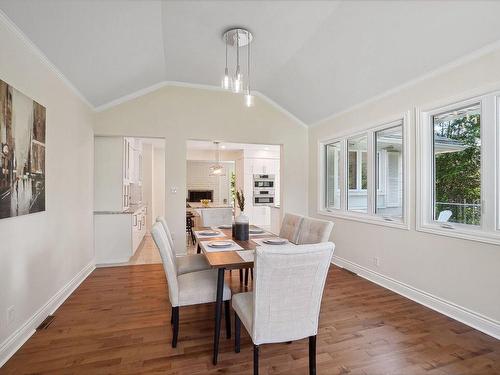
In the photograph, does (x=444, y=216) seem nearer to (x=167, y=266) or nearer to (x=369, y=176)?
(x=369, y=176)

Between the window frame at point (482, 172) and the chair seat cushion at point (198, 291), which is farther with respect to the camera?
the window frame at point (482, 172)

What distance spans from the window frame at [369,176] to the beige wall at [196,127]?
41 centimetres

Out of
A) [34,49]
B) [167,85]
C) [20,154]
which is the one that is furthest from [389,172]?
[34,49]

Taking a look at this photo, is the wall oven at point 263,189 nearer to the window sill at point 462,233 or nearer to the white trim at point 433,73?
the white trim at point 433,73

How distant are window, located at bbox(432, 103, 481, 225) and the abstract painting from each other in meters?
3.88

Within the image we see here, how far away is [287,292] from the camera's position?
1.56 metres

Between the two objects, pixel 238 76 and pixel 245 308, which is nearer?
pixel 245 308

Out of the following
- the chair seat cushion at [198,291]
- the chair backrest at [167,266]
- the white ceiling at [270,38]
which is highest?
the white ceiling at [270,38]

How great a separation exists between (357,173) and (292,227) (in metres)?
1.73

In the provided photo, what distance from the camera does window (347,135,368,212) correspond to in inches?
156

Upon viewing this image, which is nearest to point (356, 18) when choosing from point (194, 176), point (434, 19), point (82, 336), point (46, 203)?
point (434, 19)

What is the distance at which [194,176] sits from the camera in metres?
9.81

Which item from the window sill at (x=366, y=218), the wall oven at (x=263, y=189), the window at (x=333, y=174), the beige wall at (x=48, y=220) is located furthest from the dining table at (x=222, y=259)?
the wall oven at (x=263, y=189)

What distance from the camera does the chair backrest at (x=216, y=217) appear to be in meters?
3.86
